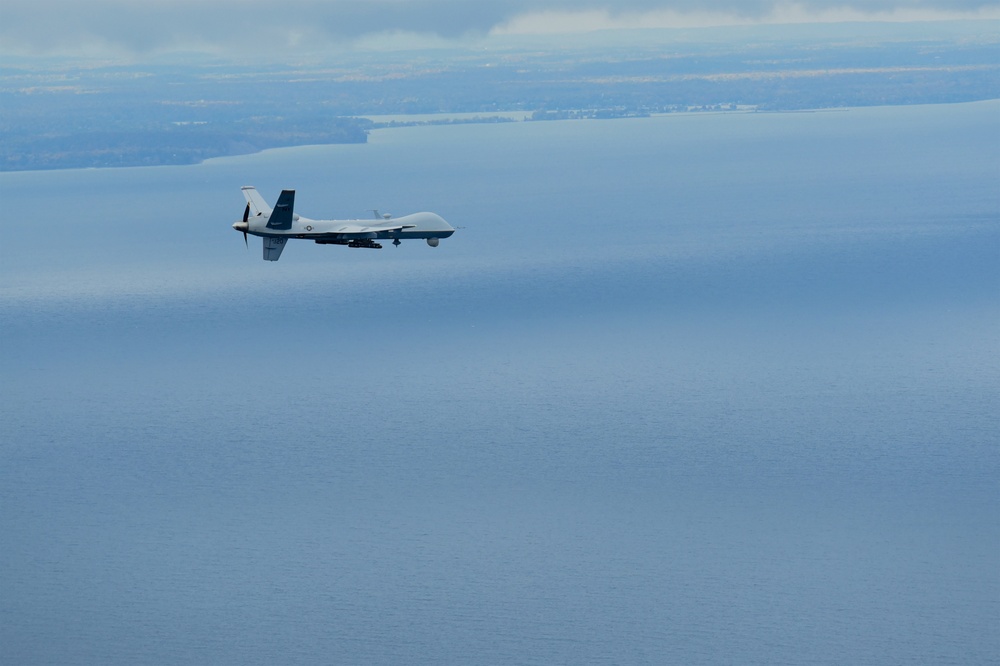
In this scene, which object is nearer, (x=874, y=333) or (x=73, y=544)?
(x=73, y=544)

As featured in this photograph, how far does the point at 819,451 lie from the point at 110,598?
38076 mm

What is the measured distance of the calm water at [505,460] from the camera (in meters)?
60.0

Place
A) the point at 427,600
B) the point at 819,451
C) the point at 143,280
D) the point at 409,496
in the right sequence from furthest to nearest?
the point at 143,280 < the point at 819,451 < the point at 409,496 < the point at 427,600

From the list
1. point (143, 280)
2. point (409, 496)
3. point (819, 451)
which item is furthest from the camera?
point (143, 280)

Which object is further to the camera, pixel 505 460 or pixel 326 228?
pixel 505 460

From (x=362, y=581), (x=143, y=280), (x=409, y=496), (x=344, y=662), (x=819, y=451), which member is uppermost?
(x=143, y=280)

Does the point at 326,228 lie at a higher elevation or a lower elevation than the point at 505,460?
Answer: lower

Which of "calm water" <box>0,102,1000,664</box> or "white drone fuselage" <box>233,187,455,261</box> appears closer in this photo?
"white drone fuselage" <box>233,187,455,261</box>

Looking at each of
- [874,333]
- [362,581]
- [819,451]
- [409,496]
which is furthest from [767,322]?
[362,581]

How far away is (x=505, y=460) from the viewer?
77.5 meters

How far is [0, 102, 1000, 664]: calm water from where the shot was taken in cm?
6000

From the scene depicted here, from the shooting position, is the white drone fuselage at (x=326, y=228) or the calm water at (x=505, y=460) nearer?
the white drone fuselage at (x=326, y=228)

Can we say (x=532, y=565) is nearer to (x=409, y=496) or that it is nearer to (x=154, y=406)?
(x=409, y=496)

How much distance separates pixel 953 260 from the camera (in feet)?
443
